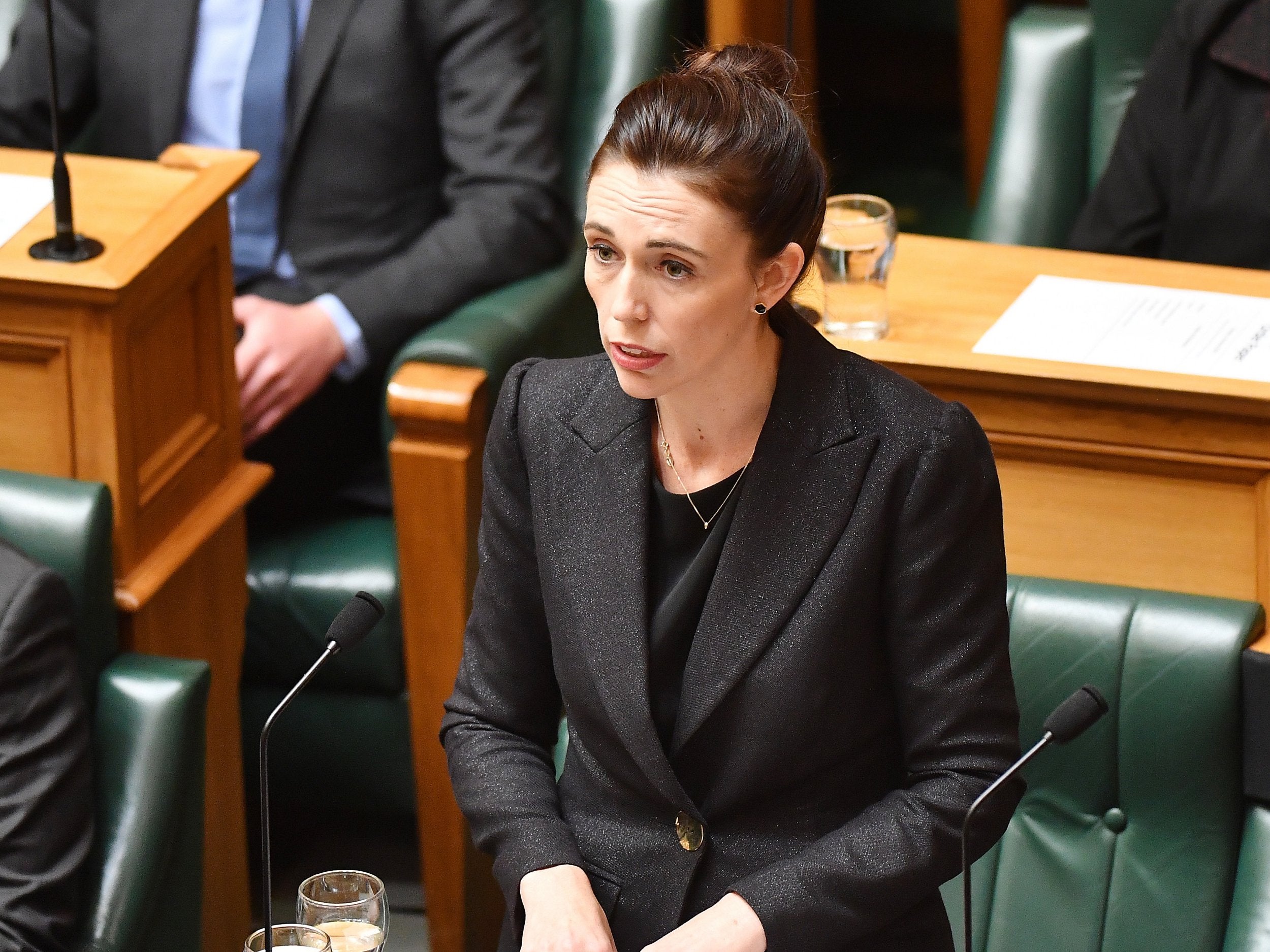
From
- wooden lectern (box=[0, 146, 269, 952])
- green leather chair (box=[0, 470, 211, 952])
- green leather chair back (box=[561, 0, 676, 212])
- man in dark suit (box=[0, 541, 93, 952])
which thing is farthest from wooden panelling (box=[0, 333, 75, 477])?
green leather chair back (box=[561, 0, 676, 212])

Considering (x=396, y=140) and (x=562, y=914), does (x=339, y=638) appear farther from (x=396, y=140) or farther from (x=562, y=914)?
(x=396, y=140)

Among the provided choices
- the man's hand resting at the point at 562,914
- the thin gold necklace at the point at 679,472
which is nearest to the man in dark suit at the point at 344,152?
the thin gold necklace at the point at 679,472

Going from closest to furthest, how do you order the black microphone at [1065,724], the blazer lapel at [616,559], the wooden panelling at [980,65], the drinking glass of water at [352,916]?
the black microphone at [1065,724], the drinking glass of water at [352,916], the blazer lapel at [616,559], the wooden panelling at [980,65]

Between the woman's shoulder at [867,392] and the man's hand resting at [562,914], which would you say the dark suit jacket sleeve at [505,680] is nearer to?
the man's hand resting at [562,914]

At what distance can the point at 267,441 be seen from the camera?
2596 millimetres

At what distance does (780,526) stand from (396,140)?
1364 mm

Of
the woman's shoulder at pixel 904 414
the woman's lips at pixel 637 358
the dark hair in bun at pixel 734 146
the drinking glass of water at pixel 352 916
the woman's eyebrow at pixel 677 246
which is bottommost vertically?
the drinking glass of water at pixel 352 916

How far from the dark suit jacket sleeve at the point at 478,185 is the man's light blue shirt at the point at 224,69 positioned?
0.20 meters

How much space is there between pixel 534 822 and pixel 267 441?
115cm

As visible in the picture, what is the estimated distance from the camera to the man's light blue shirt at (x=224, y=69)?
2.72 m

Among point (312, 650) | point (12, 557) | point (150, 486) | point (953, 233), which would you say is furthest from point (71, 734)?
point (953, 233)

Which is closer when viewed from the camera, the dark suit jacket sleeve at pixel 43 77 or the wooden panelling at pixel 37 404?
the wooden panelling at pixel 37 404

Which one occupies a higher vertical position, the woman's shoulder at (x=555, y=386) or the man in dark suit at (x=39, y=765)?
the woman's shoulder at (x=555, y=386)

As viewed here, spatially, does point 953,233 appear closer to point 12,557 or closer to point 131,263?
point 131,263
